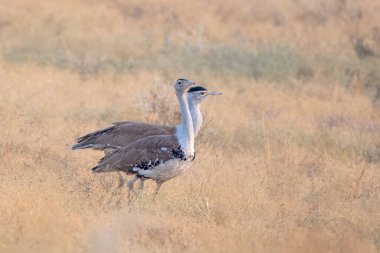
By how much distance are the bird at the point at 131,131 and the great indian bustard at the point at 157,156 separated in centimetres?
51

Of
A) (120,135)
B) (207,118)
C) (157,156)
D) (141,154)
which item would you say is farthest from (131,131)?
(207,118)

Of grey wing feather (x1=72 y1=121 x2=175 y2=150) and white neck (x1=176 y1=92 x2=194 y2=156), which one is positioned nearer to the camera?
white neck (x1=176 y1=92 x2=194 y2=156)

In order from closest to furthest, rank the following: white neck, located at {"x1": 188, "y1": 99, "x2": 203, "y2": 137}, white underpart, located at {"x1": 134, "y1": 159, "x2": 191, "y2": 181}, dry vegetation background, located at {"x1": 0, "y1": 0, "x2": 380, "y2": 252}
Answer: dry vegetation background, located at {"x1": 0, "y1": 0, "x2": 380, "y2": 252} < white underpart, located at {"x1": 134, "y1": 159, "x2": 191, "y2": 181} < white neck, located at {"x1": 188, "y1": 99, "x2": 203, "y2": 137}

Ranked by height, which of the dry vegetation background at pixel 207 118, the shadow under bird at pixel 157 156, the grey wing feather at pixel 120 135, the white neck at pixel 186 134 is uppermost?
the white neck at pixel 186 134

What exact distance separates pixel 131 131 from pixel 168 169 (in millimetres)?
1399

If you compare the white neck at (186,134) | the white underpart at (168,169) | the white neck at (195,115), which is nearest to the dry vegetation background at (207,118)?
the white underpart at (168,169)

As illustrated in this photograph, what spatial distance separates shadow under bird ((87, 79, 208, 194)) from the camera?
27.1ft

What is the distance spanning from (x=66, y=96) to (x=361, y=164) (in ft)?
15.2

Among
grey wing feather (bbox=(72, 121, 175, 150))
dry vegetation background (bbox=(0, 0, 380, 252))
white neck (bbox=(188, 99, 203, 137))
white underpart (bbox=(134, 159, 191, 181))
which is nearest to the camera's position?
dry vegetation background (bbox=(0, 0, 380, 252))

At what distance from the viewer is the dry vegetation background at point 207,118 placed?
723 centimetres

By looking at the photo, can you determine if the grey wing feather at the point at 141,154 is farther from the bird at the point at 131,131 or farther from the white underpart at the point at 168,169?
the bird at the point at 131,131

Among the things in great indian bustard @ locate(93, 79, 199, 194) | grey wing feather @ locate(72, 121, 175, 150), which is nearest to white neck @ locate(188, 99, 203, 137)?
grey wing feather @ locate(72, 121, 175, 150)

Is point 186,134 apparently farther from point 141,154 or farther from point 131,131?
point 131,131

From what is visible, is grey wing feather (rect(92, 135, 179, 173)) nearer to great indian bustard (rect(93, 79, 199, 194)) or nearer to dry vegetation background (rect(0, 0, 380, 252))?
great indian bustard (rect(93, 79, 199, 194))
